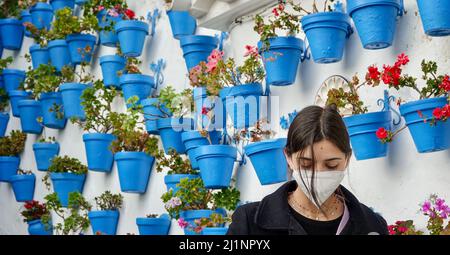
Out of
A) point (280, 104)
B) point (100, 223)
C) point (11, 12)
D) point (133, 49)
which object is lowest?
point (100, 223)

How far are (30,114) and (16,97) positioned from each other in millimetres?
468

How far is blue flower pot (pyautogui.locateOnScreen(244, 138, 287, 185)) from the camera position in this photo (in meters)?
5.04

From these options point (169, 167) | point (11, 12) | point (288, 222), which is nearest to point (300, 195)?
point (288, 222)

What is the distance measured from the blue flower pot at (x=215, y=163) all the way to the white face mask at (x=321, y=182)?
7.84ft

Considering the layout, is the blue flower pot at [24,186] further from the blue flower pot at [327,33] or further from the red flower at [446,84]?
the red flower at [446,84]

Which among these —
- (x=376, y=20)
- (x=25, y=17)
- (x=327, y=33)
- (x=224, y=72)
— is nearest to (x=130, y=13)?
(x=224, y=72)

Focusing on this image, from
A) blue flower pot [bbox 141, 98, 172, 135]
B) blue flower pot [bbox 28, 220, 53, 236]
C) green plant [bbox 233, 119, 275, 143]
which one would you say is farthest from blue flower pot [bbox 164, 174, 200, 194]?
blue flower pot [bbox 28, 220, 53, 236]

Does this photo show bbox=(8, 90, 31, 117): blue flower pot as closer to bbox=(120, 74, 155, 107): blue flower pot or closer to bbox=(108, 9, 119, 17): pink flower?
bbox=(108, 9, 119, 17): pink flower

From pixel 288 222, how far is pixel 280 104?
8.23 ft

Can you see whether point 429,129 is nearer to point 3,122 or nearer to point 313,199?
point 313,199

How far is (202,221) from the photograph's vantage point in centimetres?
563

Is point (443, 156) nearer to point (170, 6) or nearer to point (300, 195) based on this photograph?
point (300, 195)

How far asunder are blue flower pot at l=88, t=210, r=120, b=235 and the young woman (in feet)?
13.7

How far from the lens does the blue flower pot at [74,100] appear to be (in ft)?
25.2
